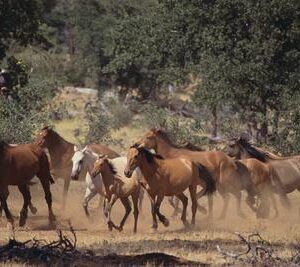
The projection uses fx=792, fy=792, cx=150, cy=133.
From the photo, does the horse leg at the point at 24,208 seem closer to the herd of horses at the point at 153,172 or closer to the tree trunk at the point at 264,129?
the herd of horses at the point at 153,172

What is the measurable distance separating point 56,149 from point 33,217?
2015 mm

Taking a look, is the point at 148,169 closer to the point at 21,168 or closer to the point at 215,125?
the point at 21,168

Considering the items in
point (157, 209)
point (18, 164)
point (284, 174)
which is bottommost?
point (157, 209)

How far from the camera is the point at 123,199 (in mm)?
15836

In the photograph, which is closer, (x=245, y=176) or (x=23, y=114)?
(x=245, y=176)

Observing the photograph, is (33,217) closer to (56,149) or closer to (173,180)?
(56,149)

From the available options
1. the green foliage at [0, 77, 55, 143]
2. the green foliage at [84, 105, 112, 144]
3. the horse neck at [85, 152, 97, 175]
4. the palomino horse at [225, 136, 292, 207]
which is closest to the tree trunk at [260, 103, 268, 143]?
the green foliage at [84, 105, 112, 144]

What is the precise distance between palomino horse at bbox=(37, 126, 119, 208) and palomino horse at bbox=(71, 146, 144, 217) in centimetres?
147

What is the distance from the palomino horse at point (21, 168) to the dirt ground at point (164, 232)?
54cm

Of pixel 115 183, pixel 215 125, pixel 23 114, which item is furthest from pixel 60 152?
pixel 215 125

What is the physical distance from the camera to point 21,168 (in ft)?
51.0

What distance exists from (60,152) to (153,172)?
4.26 metres

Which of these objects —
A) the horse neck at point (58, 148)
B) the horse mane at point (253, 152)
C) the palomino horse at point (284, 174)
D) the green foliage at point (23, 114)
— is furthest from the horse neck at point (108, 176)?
the green foliage at point (23, 114)

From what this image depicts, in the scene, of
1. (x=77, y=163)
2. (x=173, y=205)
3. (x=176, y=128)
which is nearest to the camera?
(x=77, y=163)
